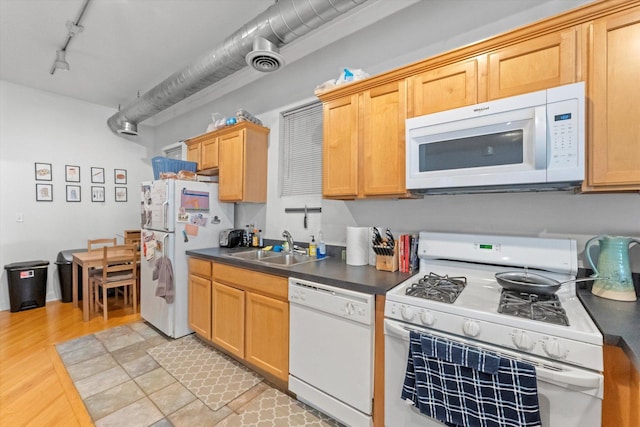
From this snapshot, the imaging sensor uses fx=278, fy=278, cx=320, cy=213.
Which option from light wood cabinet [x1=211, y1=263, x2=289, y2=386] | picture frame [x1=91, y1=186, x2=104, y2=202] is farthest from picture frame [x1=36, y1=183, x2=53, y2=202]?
light wood cabinet [x1=211, y1=263, x2=289, y2=386]

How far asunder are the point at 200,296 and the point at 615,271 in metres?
2.94

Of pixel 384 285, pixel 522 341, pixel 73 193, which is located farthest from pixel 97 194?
pixel 522 341

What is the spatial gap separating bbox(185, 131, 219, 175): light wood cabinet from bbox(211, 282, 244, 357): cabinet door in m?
1.47

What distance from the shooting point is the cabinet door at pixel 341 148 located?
2.01 m

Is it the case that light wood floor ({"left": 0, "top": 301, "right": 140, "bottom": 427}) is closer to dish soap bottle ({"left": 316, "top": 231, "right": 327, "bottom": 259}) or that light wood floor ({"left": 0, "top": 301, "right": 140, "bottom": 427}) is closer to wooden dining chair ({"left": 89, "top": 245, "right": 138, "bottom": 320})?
wooden dining chair ({"left": 89, "top": 245, "right": 138, "bottom": 320})

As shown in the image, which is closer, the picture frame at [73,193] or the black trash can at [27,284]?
the black trash can at [27,284]

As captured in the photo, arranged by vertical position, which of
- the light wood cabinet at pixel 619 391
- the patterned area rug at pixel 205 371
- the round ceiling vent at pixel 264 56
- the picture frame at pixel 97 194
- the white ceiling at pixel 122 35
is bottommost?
the patterned area rug at pixel 205 371

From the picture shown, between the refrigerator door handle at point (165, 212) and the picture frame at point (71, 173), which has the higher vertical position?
the picture frame at point (71, 173)

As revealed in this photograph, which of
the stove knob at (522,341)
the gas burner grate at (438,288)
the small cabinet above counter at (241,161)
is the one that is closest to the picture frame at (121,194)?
the small cabinet above counter at (241,161)

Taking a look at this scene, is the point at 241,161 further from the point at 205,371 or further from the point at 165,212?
the point at 205,371

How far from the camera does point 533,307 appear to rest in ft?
4.05

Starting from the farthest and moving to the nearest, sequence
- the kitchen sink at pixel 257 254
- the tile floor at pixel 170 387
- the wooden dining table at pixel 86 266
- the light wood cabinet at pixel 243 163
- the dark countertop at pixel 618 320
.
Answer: the wooden dining table at pixel 86 266 → the light wood cabinet at pixel 243 163 → the kitchen sink at pixel 257 254 → the tile floor at pixel 170 387 → the dark countertop at pixel 618 320

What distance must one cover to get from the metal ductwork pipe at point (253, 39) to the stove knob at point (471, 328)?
2.02 metres

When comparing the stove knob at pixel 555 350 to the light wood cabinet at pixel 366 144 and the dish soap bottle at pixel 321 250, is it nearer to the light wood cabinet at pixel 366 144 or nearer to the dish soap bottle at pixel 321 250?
the light wood cabinet at pixel 366 144
